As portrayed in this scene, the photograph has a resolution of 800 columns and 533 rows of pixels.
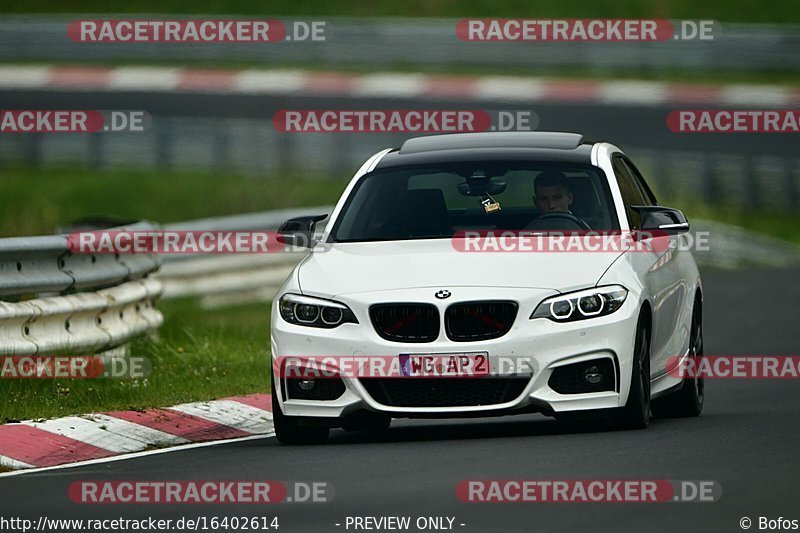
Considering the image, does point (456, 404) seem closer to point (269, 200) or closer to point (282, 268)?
point (282, 268)

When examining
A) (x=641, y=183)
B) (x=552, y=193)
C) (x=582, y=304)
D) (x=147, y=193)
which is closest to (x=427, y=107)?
(x=147, y=193)

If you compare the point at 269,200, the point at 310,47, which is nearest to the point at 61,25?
the point at 310,47

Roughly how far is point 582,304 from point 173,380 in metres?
4.13

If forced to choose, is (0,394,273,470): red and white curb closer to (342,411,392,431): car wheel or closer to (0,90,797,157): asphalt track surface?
(342,411,392,431): car wheel

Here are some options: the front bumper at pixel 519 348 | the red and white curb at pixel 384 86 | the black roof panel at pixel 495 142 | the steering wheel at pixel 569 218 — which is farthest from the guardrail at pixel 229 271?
the red and white curb at pixel 384 86

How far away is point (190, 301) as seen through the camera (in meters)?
21.1

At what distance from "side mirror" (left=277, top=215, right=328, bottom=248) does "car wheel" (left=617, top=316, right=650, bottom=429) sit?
2.03 m

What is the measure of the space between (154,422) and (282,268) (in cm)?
1076

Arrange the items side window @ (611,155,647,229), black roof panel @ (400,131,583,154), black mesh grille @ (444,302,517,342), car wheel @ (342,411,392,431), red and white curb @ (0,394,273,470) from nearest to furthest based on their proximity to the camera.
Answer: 1. black mesh grille @ (444,302,517,342)
2. red and white curb @ (0,394,273,470)
3. car wheel @ (342,411,392,431)
4. side window @ (611,155,647,229)
5. black roof panel @ (400,131,583,154)

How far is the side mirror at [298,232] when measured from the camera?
11.6 meters

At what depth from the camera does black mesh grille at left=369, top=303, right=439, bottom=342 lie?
1052cm

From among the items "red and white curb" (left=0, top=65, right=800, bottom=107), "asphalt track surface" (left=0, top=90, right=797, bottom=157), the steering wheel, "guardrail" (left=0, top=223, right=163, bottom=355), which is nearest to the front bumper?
the steering wheel

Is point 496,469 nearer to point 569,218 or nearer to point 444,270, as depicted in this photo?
point 444,270

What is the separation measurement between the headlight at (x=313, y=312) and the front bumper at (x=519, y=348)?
0.15ft
